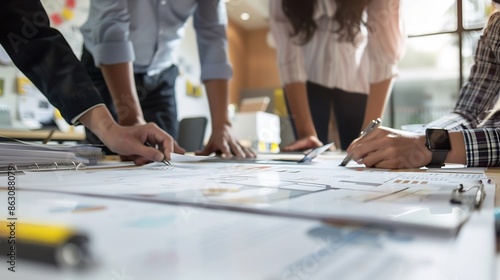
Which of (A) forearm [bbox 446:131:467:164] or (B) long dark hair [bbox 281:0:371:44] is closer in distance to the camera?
(A) forearm [bbox 446:131:467:164]

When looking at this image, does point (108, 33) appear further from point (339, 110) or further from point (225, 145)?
point (339, 110)

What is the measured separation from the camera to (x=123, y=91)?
735mm

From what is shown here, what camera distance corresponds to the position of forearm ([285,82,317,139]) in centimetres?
105

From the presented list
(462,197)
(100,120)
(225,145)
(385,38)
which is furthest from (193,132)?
(462,197)

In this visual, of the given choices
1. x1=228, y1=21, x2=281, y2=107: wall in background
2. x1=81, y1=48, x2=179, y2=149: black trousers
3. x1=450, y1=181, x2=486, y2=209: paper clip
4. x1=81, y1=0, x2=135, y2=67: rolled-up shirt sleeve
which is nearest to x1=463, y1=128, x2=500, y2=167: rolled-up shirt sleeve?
x1=450, y1=181, x2=486, y2=209: paper clip

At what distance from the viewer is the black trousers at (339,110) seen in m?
1.05

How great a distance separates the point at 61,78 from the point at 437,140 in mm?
504

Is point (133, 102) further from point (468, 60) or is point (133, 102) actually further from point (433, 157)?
point (468, 60)

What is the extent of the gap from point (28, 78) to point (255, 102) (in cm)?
156

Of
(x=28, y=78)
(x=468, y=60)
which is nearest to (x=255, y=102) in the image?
(x=468, y=60)

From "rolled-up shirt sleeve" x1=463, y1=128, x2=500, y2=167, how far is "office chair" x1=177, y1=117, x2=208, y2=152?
938 mm

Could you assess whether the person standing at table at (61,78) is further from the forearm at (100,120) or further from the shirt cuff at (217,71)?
the shirt cuff at (217,71)

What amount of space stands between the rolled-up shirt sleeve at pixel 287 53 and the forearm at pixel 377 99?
0.67 ft

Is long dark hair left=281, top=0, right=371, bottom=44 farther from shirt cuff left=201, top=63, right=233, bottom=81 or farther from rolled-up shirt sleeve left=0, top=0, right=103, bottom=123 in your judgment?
rolled-up shirt sleeve left=0, top=0, right=103, bottom=123
